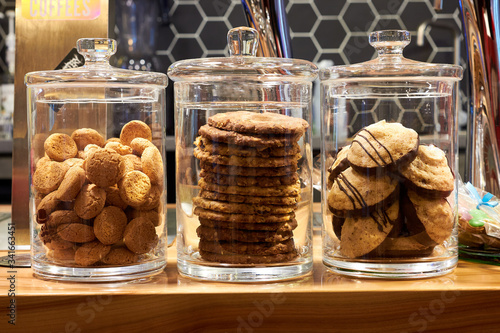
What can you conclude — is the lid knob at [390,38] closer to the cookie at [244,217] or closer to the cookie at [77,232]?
the cookie at [244,217]

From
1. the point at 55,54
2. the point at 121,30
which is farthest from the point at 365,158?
the point at 121,30

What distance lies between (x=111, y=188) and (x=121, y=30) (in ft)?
6.53

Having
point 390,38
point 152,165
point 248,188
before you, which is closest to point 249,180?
point 248,188

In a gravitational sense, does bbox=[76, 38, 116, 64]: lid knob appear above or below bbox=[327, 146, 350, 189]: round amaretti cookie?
above

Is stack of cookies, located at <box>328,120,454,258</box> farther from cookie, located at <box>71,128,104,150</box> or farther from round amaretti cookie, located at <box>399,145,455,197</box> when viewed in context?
cookie, located at <box>71,128,104,150</box>

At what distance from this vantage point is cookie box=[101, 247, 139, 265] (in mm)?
573

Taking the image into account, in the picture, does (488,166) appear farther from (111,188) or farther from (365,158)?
(111,188)

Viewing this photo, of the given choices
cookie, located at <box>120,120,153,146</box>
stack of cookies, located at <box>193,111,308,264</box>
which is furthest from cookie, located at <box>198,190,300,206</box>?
cookie, located at <box>120,120,153,146</box>

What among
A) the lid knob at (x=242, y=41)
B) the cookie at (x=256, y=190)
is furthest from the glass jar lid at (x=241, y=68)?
the cookie at (x=256, y=190)

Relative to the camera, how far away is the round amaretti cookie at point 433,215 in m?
0.57

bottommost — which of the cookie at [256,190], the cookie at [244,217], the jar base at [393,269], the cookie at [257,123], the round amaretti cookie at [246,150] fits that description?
the jar base at [393,269]

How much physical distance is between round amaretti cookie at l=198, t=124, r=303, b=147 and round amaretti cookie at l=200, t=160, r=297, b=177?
0.9 inches

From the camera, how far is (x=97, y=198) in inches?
21.9

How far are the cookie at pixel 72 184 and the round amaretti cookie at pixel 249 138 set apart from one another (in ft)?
0.41
